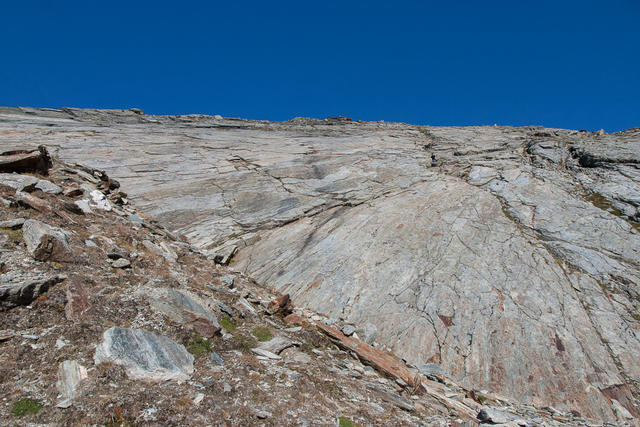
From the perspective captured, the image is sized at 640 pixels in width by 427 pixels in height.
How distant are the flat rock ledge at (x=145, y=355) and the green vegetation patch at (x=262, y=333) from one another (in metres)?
2.52

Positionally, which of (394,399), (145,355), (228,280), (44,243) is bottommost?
(145,355)

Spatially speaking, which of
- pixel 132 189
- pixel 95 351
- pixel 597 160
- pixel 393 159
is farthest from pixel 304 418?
pixel 597 160

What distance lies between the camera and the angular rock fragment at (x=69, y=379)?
239 inches

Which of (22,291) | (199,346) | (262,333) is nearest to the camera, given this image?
(22,291)

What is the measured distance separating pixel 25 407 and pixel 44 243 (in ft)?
17.3

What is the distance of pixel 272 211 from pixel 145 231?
6754 mm

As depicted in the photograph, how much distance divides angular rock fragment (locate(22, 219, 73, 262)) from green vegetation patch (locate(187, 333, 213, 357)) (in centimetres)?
448

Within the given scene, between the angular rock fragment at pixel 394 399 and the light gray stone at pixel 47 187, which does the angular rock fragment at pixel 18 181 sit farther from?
the angular rock fragment at pixel 394 399

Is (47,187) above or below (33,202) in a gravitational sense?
above

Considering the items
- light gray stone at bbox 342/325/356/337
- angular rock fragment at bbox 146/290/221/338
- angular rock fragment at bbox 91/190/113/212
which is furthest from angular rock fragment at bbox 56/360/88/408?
angular rock fragment at bbox 91/190/113/212

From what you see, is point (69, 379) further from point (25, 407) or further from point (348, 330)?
point (348, 330)

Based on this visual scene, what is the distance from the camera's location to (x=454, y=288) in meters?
13.9

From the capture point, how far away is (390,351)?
1187 cm

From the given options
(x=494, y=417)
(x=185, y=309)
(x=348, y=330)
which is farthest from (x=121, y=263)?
(x=494, y=417)
